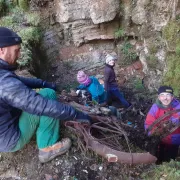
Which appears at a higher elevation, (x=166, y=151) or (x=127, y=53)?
(x=127, y=53)

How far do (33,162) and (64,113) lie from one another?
4.45 ft

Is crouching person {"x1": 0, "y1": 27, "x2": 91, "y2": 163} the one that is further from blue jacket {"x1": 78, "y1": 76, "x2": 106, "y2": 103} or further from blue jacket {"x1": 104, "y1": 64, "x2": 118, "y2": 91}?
blue jacket {"x1": 104, "y1": 64, "x2": 118, "y2": 91}

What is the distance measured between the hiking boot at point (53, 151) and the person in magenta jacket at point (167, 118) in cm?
183

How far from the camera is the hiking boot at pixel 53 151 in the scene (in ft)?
11.6

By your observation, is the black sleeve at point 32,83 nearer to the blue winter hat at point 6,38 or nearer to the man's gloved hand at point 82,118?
the blue winter hat at point 6,38

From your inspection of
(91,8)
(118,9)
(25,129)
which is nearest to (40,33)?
(91,8)

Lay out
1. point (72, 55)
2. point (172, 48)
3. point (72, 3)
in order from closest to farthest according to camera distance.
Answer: point (172, 48) → point (72, 3) → point (72, 55)

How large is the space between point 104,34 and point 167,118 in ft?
21.6

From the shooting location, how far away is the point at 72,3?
9.71 m

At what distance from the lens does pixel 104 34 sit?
1020 cm

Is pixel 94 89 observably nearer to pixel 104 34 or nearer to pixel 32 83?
pixel 32 83

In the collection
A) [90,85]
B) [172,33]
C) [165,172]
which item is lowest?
[165,172]

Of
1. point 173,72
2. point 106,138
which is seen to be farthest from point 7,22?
point 106,138

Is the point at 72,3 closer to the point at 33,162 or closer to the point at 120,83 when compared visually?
the point at 120,83
